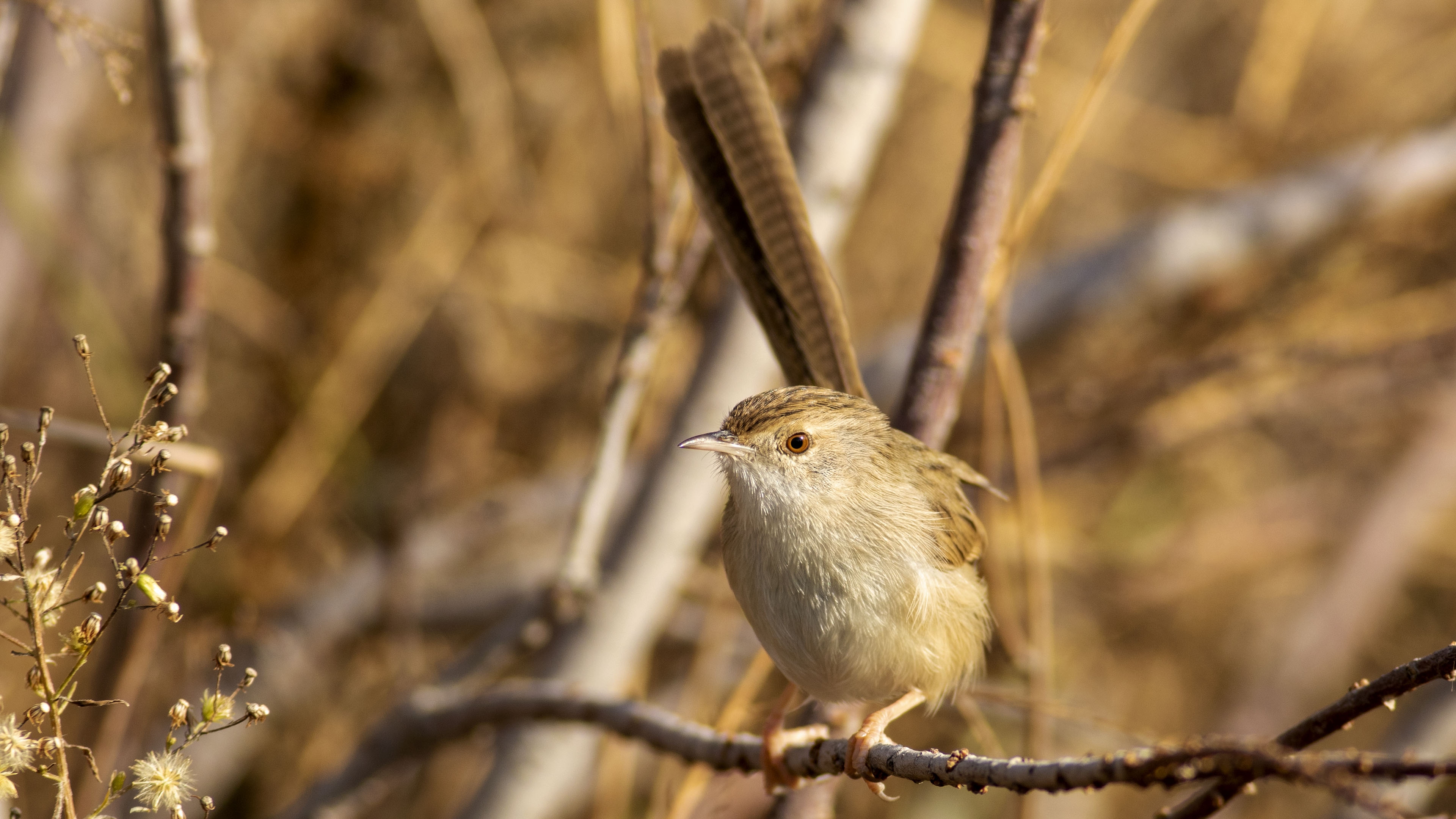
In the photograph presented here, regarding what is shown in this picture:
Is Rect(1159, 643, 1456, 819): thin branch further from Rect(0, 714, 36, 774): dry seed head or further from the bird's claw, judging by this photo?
Rect(0, 714, 36, 774): dry seed head

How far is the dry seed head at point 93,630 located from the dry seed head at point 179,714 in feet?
0.45

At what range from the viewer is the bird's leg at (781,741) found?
8.06ft

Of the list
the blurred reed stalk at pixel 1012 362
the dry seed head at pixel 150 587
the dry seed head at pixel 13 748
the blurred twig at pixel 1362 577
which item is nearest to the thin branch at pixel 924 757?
the blurred reed stalk at pixel 1012 362

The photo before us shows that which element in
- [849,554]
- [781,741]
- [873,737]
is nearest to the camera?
[873,737]

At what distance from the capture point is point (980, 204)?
253 centimetres

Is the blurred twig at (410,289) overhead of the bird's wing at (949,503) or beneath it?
overhead

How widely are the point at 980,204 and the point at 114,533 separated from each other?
187 centimetres

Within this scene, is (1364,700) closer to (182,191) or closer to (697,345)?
(182,191)

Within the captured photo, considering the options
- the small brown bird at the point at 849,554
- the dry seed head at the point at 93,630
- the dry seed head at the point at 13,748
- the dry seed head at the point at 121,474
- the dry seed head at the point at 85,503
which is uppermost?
the small brown bird at the point at 849,554

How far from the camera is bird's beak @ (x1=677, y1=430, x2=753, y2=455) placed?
2771 millimetres

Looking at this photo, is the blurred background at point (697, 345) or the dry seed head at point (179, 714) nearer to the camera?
the dry seed head at point (179, 714)

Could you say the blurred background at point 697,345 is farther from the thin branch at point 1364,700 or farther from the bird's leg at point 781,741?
the thin branch at point 1364,700

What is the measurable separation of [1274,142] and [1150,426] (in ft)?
6.62

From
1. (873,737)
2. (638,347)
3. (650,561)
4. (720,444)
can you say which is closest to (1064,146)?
(720,444)
